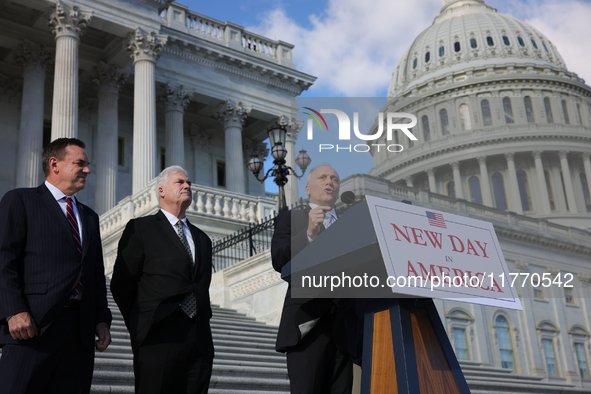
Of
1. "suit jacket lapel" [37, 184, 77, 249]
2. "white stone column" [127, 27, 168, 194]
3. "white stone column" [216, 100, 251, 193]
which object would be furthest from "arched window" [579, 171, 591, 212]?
"suit jacket lapel" [37, 184, 77, 249]

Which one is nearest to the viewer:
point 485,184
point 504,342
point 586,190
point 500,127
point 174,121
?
point 174,121

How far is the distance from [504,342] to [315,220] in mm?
31466

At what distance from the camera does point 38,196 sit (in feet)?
12.7

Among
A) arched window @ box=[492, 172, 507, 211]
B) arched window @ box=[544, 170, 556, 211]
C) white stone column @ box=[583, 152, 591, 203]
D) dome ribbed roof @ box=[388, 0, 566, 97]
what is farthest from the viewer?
dome ribbed roof @ box=[388, 0, 566, 97]

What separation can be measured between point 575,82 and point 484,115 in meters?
11.9

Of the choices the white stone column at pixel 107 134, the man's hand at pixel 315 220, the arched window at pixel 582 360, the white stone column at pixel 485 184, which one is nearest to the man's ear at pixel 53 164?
the man's hand at pixel 315 220

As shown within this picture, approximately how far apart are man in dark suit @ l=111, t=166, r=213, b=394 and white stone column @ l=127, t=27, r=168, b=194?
631 inches

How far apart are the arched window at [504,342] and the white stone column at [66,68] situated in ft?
74.9

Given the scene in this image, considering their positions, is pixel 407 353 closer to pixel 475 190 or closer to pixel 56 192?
pixel 56 192

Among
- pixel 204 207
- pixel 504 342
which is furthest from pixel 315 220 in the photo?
pixel 504 342

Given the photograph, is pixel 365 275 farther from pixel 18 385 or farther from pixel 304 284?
pixel 18 385

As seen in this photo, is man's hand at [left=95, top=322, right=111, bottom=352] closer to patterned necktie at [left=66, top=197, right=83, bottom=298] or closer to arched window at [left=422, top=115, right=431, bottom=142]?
patterned necktie at [left=66, top=197, right=83, bottom=298]

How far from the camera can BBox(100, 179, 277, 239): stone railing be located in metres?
18.6

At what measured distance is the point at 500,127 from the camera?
230 feet
